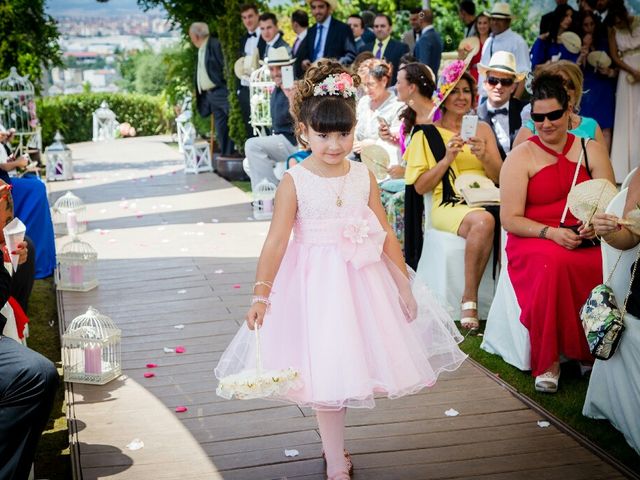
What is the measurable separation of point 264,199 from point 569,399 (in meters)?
5.08

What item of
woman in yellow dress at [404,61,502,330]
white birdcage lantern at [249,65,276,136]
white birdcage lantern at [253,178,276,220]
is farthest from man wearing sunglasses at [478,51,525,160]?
white birdcage lantern at [249,65,276,136]

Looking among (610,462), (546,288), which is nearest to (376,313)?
(610,462)

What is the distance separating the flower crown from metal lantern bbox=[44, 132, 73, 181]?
9741 mm

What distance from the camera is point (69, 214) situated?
6.73 metres

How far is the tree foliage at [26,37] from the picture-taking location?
39.0 ft

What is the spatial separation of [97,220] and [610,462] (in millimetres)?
6613

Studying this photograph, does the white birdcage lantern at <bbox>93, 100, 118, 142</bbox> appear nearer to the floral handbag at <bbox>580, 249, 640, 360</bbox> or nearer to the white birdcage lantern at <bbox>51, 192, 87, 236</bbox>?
the white birdcage lantern at <bbox>51, 192, 87, 236</bbox>

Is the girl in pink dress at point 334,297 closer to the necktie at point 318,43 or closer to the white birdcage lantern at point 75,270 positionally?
the white birdcage lantern at point 75,270

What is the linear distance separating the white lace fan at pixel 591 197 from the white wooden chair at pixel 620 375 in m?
0.08

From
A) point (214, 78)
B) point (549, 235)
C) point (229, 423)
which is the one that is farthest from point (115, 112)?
point (229, 423)

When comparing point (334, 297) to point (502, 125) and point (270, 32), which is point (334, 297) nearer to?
point (502, 125)

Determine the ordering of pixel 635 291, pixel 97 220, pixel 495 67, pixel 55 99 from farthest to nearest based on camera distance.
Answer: pixel 55 99, pixel 97 220, pixel 495 67, pixel 635 291

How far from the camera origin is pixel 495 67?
221 inches

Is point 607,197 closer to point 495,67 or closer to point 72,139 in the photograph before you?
point 495,67
